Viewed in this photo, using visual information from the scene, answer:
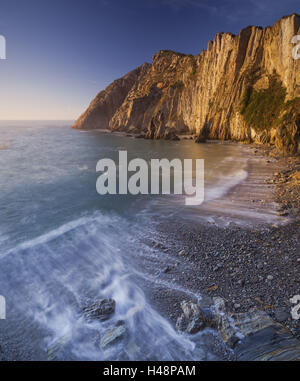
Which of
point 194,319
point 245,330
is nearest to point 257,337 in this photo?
point 245,330

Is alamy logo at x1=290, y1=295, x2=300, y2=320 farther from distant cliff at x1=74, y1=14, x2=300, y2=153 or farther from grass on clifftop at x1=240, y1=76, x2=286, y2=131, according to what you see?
grass on clifftop at x1=240, y1=76, x2=286, y2=131

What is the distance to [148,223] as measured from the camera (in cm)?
940

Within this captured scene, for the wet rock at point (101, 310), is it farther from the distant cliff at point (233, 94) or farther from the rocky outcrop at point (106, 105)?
the rocky outcrop at point (106, 105)

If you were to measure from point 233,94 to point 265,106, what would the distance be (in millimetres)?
8940

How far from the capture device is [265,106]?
104 feet

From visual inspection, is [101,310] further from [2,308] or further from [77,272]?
[2,308]

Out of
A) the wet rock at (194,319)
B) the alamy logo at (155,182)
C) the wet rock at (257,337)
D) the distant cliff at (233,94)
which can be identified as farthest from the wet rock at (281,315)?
the distant cliff at (233,94)

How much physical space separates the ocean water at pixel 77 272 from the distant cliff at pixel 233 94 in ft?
69.4

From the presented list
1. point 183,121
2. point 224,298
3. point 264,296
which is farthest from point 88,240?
point 183,121

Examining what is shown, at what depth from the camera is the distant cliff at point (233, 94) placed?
27.8 m

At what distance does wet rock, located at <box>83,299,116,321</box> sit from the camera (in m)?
4.91

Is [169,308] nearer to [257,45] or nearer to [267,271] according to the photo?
[267,271]

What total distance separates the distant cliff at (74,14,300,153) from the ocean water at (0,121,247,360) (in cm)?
2114
